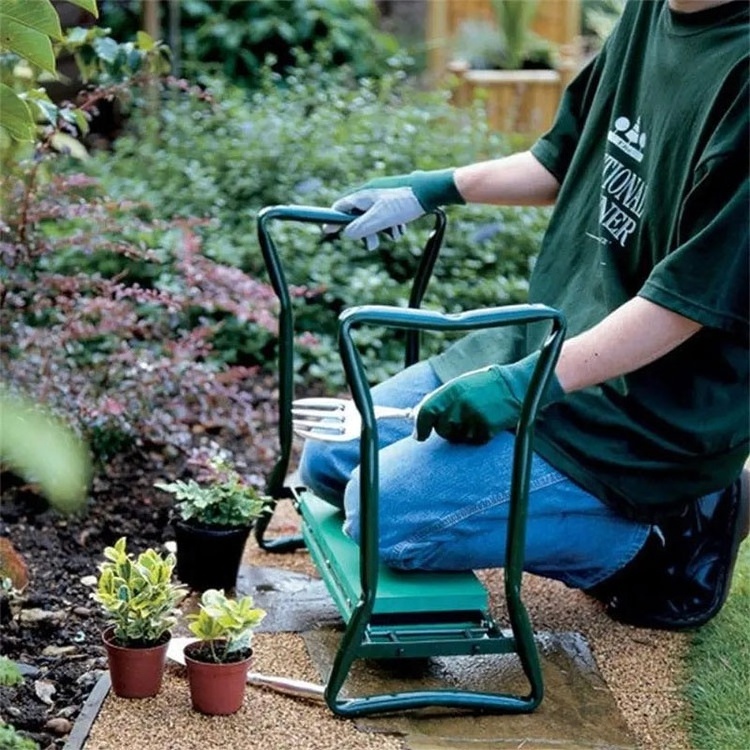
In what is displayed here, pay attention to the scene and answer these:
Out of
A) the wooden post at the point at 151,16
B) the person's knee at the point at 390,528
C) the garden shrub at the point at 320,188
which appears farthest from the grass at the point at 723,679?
the wooden post at the point at 151,16

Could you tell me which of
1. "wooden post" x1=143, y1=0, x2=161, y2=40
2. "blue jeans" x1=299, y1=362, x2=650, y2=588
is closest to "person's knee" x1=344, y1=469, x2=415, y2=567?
"blue jeans" x1=299, y1=362, x2=650, y2=588

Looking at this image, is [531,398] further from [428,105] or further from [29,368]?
[428,105]

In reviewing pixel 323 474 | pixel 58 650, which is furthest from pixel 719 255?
pixel 58 650

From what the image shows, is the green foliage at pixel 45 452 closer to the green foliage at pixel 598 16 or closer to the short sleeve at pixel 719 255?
the short sleeve at pixel 719 255

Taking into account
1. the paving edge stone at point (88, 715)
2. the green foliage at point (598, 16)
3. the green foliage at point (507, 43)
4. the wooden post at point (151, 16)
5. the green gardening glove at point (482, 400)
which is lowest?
the green foliage at point (598, 16)

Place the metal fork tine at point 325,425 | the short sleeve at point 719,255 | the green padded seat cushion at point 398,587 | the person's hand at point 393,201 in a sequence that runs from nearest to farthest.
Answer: the short sleeve at point 719,255, the green padded seat cushion at point 398,587, the metal fork tine at point 325,425, the person's hand at point 393,201

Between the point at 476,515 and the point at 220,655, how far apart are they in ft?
1.71

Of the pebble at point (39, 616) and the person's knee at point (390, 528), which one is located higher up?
the person's knee at point (390, 528)

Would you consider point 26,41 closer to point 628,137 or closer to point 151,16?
point 628,137

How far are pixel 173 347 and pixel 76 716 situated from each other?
1463mm

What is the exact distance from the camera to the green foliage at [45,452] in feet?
10.4

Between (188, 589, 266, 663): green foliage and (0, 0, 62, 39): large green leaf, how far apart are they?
40.9 inches

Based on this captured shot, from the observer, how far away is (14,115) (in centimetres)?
260

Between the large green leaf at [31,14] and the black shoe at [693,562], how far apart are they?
4.97 ft
